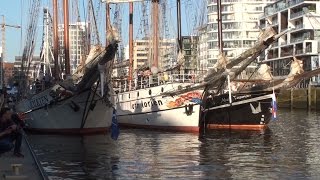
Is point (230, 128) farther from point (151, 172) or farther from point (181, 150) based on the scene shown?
point (151, 172)

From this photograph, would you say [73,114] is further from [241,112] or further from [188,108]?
[241,112]

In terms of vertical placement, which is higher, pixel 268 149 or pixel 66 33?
pixel 66 33

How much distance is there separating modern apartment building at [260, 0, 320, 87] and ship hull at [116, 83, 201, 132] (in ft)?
197

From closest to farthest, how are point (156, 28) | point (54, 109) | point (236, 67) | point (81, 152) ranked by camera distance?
point (81, 152)
point (54, 109)
point (236, 67)
point (156, 28)

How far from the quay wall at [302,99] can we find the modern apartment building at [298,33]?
1404 cm

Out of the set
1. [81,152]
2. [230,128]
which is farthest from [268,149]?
[230,128]

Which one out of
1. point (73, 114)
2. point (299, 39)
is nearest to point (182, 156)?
point (73, 114)

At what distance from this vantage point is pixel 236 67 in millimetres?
34062

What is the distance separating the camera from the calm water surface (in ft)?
54.7

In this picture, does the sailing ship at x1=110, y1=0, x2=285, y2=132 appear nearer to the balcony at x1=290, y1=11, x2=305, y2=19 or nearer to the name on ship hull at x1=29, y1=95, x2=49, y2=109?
the name on ship hull at x1=29, y1=95, x2=49, y2=109

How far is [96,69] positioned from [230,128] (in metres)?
10.8

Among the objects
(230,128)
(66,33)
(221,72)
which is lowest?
(230,128)

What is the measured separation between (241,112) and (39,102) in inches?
469

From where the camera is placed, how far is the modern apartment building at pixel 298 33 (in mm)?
101188
